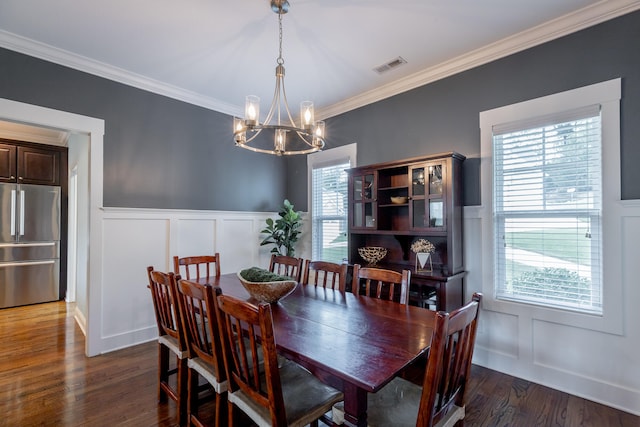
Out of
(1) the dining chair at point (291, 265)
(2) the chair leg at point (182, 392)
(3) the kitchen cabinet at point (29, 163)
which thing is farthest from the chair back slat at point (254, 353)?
(3) the kitchen cabinet at point (29, 163)

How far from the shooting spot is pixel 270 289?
1.95m

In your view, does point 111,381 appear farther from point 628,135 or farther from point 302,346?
point 628,135

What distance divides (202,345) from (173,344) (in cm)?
45

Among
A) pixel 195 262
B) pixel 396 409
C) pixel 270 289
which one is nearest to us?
pixel 396 409

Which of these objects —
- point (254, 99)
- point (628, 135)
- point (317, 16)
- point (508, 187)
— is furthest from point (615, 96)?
point (254, 99)

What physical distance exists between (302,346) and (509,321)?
2206 mm

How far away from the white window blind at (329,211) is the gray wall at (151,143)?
2.78ft

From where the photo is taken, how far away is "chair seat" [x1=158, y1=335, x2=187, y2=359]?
6.41 ft

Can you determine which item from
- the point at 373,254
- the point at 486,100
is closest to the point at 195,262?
the point at 373,254

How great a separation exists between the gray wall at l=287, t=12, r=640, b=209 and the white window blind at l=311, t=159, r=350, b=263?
1.33 feet

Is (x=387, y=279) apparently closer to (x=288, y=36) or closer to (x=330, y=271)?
(x=330, y=271)

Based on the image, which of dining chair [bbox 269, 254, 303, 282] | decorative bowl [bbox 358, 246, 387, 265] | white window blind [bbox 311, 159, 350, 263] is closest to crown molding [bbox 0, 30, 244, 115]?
white window blind [bbox 311, 159, 350, 263]

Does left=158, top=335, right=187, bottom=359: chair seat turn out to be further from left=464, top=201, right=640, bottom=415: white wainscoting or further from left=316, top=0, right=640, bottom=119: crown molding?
left=316, top=0, right=640, bottom=119: crown molding

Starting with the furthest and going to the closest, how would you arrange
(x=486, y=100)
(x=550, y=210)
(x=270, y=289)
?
(x=486, y=100) < (x=550, y=210) < (x=270, y=289)
